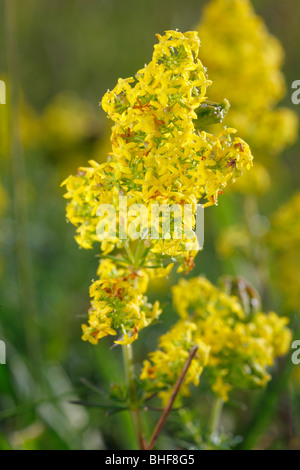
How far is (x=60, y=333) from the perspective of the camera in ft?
10.2

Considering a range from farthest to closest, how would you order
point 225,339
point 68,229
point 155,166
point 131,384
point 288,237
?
1. point 68,229
2. point 288,237
3. point 225,339
4. point 131,384
5. point 155,166

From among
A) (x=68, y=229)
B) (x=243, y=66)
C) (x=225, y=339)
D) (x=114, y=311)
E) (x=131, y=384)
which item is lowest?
(x=131, y=384)

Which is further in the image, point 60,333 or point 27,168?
point 27,168

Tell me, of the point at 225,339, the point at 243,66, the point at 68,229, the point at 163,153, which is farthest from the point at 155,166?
the point at 68,229

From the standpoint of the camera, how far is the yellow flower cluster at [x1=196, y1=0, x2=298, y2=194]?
9.03 ft

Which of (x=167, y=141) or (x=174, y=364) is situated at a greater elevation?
(x=167, y=141)

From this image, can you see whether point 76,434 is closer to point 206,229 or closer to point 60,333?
point 60,333

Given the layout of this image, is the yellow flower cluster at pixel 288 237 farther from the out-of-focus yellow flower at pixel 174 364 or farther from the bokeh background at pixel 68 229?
the out-of-focus yellow flower at pixel 174 364

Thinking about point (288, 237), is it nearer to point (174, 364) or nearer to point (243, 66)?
point (243, 66)

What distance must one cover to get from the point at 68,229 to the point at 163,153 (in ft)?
10.4

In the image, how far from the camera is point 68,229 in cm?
430

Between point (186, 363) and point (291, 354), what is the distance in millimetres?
810
